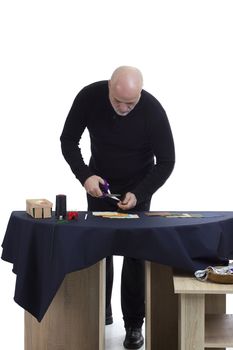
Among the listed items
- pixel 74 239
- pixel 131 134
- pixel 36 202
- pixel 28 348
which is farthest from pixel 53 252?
pixel 131 134

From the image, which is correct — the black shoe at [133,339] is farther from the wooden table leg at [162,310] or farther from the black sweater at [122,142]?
the black sweater at [122,142]

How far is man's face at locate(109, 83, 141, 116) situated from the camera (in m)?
3.58

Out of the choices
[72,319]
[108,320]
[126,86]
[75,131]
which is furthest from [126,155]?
[108,320]

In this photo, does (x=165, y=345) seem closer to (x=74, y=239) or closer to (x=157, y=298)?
(x=157, y=298)

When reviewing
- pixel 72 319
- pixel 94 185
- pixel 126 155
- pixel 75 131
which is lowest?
pixel 72 319

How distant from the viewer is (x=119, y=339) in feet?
13.2

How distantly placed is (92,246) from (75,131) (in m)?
1.00

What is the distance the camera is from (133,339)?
3891 millimetres

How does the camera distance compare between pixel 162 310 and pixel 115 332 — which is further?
pixel 115 332

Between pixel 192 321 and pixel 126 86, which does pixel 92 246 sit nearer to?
pixel 192 321

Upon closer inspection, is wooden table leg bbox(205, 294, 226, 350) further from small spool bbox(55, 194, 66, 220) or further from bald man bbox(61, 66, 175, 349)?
small spool bbox(55, 194, 66, 220)

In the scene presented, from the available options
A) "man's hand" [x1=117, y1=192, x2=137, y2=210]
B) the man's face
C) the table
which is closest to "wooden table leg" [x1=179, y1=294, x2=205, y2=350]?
the table

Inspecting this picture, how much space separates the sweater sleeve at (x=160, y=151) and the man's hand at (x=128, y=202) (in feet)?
0.38

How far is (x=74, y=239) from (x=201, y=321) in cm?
68
